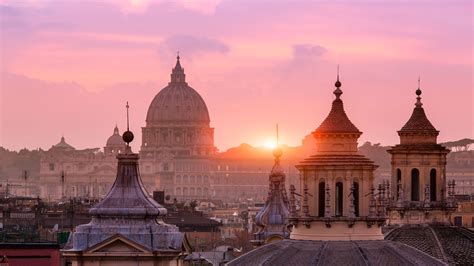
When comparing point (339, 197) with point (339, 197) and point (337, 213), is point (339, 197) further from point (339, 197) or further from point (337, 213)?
point (337, 213)

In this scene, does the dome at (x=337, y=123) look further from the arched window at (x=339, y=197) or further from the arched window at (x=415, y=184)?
the arched window at (x=415, y=184)

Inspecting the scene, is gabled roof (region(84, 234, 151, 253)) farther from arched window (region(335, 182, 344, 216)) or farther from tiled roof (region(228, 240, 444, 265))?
arched window (region(335, 182, 344, 216))

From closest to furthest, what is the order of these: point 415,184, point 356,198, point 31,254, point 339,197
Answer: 1. point 356,198
2. point 339,197
3. point 415,184
4. point 31,254

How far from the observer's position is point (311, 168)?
39250 millimetres

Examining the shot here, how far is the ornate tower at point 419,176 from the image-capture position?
49719 mm

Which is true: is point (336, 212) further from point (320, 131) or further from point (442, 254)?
point (442, 254)

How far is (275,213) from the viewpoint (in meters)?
51.1

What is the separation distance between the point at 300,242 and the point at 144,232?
9.00 feet

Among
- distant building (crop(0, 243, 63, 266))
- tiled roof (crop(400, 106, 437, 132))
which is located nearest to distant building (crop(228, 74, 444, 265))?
tiled roof (crop(400, 106, 437, 132))

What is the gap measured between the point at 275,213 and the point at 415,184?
3091mm

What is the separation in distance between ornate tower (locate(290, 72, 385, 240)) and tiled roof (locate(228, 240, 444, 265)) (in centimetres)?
26

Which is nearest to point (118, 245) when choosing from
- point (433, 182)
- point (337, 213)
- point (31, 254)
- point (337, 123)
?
point (337, 213)

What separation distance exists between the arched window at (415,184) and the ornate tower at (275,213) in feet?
8.94

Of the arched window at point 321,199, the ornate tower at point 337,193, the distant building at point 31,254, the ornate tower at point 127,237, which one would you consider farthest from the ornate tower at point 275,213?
the arched window at point 321,199
